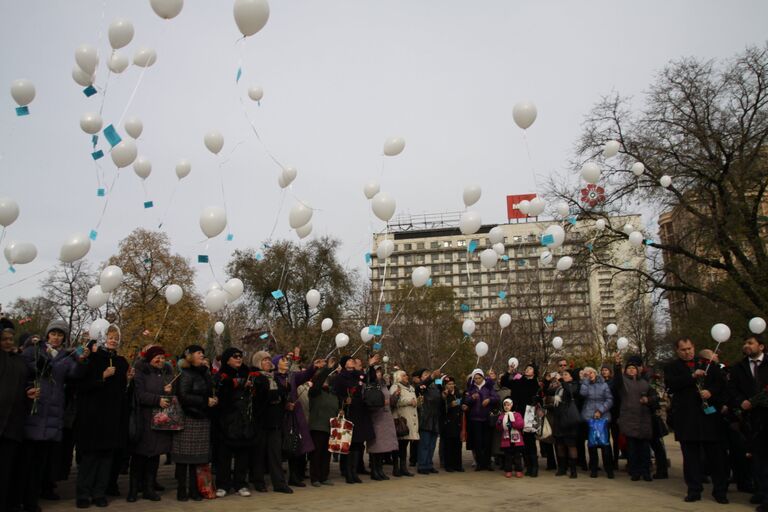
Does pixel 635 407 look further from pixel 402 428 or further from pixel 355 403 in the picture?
pixel 355 403

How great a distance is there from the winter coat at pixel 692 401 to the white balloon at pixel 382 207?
17.0 feet

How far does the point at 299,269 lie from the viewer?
133ft

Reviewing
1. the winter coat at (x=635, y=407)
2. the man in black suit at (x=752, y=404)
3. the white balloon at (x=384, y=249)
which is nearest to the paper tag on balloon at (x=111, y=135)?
the white balloon at (x=384, y=249)

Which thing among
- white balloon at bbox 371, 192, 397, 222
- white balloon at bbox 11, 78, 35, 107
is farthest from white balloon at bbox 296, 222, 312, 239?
white balloon at bbox 11, 78, 35, 107

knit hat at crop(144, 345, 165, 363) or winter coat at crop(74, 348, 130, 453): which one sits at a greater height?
knit hat at crop(144, 345, 165, 363)

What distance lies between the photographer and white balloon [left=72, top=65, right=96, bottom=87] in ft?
28.2

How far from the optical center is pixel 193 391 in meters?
6.88

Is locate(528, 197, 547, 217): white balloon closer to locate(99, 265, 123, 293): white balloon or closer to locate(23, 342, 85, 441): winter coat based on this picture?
locate(99, 265, 123, 293): white balloon

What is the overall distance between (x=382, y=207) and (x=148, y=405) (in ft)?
17.1

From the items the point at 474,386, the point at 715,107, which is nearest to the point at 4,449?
the point at 474,386

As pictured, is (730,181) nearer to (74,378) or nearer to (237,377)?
(237,377)

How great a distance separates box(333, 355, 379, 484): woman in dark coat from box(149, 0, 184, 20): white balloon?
5.51m

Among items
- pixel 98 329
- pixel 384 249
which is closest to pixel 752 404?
pixel 384 249

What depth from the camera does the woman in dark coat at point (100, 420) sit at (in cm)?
625
